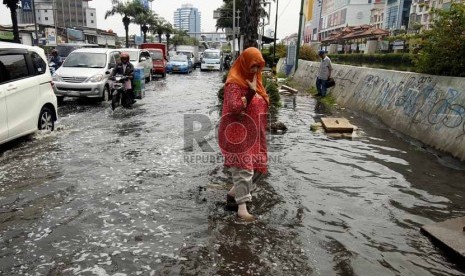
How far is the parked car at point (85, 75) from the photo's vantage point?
40.8 feet

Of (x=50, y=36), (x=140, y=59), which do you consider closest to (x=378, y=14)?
(x=50, y=36)

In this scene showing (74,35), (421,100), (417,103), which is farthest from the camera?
(74,35)

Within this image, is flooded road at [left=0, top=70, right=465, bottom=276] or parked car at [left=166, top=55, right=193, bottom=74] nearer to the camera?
flooded road at [left=0, top=70, right=465, bottom=276]

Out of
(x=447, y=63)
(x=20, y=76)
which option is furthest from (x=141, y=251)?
(x=447, y=63)

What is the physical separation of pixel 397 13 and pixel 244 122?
79.4m

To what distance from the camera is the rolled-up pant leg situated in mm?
4223

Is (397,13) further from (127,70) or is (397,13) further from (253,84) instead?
(253,84)

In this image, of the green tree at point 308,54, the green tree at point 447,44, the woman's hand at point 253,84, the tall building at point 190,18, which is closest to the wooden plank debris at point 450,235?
the woman's hand at point 253,84

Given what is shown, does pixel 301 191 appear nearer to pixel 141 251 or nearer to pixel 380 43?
pixel 141 251

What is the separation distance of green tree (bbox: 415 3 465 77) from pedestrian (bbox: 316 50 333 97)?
5331 millimetres

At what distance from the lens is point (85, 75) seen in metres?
12.5

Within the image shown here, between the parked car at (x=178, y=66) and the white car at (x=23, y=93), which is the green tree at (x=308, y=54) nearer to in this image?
the parked car at (x=178, y=66)

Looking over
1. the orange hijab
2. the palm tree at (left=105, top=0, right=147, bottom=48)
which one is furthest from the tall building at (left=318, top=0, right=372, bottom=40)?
the orange hijab

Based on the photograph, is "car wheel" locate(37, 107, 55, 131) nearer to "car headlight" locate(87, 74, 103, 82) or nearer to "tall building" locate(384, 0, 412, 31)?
"car headlight" locate(87, 74, 103, 82)
